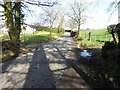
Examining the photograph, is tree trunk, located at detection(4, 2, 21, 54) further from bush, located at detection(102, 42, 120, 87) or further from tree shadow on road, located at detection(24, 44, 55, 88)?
bush, located at detection(102, 42, 120, 87)

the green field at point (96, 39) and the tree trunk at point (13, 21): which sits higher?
the tree trunk at point (13, 21)

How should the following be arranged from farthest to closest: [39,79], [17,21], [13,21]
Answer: [17,21] < [13,21] < [39,79]

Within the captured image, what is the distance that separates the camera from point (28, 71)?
1034 centimetres

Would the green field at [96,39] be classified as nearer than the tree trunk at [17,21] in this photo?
No

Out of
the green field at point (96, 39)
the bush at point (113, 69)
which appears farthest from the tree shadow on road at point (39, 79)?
the green field at point (96, 39)

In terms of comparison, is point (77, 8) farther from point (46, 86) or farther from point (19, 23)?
point (46, 86)

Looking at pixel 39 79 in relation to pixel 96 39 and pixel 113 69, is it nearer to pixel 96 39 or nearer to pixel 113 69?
pixel 113 69

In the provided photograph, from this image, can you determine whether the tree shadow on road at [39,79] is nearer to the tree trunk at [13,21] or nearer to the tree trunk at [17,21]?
the tree trunk at [13,21]

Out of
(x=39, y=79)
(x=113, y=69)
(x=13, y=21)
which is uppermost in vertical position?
(x=13, y=21)

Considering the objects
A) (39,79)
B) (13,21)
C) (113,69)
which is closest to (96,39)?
(13,21)

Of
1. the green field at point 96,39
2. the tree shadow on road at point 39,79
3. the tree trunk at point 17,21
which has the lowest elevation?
the tree shadow on road at point 39,79

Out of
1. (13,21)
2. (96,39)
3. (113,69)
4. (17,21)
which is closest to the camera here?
(113,69)

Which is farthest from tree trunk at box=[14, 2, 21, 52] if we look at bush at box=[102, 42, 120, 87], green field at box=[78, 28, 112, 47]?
bush at box=[102, 42, 120, 87]

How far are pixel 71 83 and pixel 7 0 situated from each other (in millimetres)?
13012
